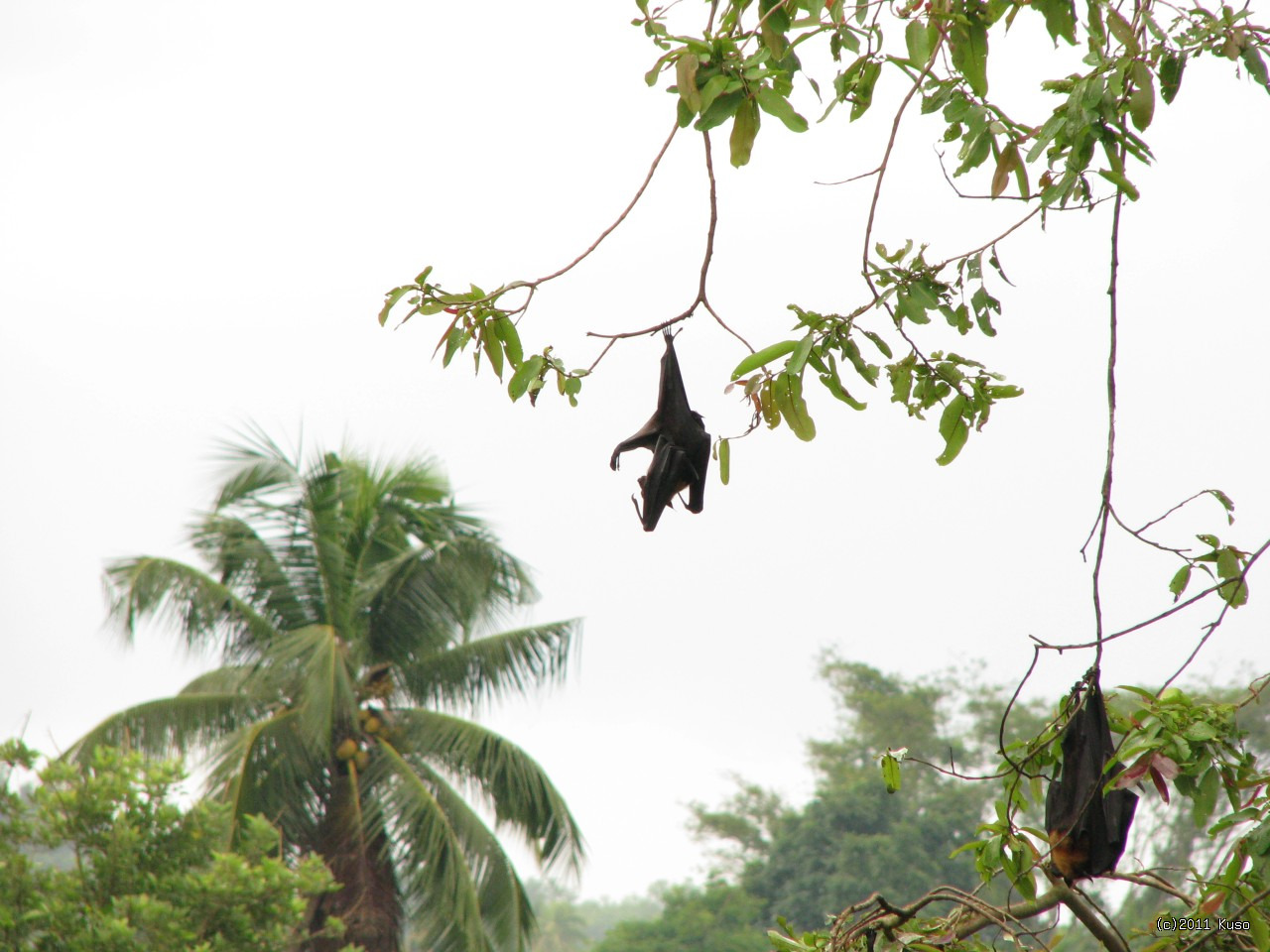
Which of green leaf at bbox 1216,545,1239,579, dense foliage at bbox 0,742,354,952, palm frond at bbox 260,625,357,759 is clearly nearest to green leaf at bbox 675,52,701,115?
green leaf at bbox 1216,545,1239,579

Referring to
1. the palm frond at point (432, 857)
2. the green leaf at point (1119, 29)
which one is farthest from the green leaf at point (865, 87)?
the palm frond at point (432, 857)

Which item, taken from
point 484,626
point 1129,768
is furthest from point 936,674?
point 1129,768

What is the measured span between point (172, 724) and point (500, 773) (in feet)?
10.3

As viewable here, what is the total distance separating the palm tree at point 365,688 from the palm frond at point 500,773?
0.06 ft

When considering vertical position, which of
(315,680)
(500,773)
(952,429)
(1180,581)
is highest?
(315,680)

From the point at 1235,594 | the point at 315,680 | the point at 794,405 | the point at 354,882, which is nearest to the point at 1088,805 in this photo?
the point at 1235,594

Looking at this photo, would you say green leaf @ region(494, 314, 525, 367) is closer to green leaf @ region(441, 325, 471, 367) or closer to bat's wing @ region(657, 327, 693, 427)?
green leaf @ region(441, 325, 471, 367)

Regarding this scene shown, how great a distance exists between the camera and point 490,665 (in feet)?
45.1

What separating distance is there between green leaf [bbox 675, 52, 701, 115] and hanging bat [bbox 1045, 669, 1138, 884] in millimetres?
1067

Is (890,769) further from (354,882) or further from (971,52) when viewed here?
(354,882)

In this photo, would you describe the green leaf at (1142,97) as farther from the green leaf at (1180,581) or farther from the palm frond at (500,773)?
the palm frond at (500,773)

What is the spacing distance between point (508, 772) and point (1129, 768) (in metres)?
11.0

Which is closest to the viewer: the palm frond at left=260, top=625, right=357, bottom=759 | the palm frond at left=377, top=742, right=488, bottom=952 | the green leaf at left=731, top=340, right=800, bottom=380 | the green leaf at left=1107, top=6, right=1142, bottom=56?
the green leaf at left=1107, top=6, right=1142, bottom=56

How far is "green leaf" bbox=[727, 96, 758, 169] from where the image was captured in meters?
1.78
